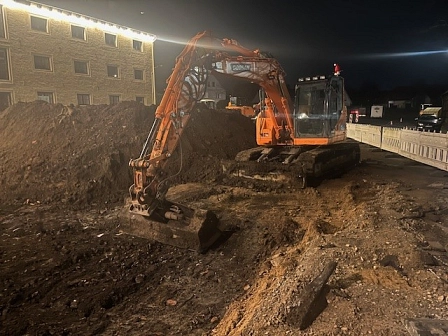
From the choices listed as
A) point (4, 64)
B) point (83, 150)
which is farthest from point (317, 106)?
point (4, 64)

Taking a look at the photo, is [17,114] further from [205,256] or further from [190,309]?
[190,309]

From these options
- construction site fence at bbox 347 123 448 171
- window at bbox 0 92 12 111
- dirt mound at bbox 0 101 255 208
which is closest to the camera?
dirt mound at bbox 0 101 255 208

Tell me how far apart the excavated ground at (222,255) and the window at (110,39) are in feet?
61.8

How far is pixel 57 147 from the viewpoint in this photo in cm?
1091

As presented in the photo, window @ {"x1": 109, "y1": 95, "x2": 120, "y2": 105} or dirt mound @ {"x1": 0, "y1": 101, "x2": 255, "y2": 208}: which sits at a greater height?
window @ {"x1": 109, "y1": 95, "x2": 120, "y2": 105}

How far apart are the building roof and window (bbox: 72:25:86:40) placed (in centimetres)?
34

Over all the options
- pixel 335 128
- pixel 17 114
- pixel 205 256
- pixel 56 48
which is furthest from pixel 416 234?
pixel 56 48

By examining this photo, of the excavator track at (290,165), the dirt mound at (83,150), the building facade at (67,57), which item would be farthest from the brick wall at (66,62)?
the excavator track at (290,165)

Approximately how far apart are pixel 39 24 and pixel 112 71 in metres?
6.37

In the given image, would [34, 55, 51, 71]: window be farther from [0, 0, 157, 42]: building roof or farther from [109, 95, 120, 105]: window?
[109, 95, 120, 105]: window

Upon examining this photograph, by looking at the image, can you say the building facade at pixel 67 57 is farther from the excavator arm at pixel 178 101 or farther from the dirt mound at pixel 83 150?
the excavator arm at pixel 178 101

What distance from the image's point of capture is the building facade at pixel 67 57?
67.7 feet

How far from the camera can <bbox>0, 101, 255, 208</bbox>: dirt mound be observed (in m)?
9.13

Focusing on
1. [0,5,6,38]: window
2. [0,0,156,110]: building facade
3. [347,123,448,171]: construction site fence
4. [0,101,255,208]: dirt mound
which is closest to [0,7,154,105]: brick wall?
[0,0,156,110]: building facade
